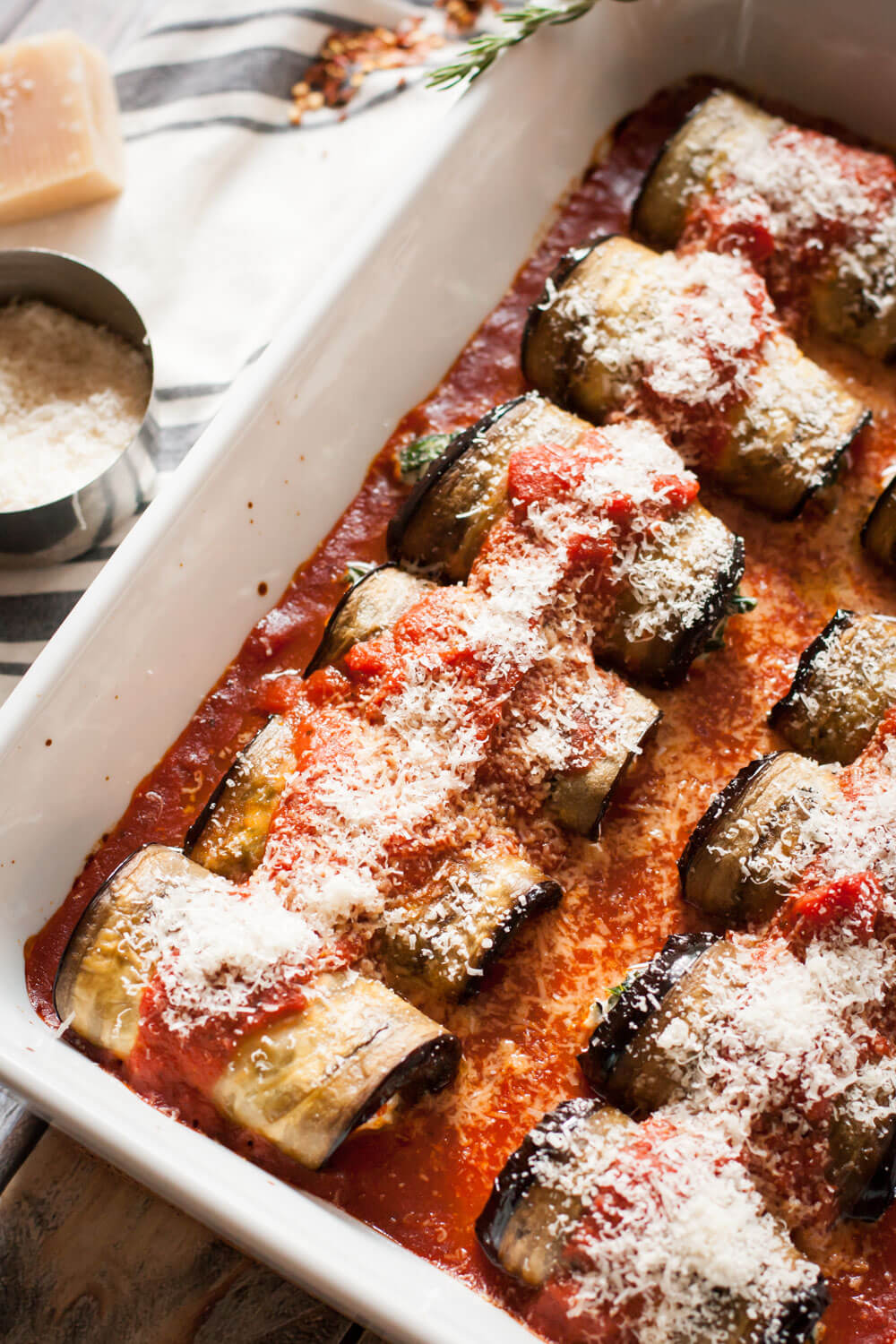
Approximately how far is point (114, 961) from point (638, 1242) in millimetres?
1289

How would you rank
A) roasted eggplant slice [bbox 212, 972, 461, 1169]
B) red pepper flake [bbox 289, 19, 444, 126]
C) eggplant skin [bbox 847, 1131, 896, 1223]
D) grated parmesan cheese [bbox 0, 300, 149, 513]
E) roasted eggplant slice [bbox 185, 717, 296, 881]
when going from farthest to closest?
red pepper flake [bbox 289, 19, 444, 126] < grated parmesan cheese [bbox 0, 300, 149, 513] < roasted eggplant slice [bbox 185, 717, 296, 881] < eggplant skin [bbox 847, 1131, 896, 1223] < roasted eggplant slice [bbox 212, 972, 461, 1169]

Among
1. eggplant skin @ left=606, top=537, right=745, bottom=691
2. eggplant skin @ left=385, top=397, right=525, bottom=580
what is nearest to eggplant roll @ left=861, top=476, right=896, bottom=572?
eggplant skin @ left=606, top=537, right=745, bottom=691

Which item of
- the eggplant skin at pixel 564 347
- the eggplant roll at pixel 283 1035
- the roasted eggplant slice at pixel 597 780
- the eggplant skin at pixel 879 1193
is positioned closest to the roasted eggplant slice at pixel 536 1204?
the eggplant roll at pixel 283 1035

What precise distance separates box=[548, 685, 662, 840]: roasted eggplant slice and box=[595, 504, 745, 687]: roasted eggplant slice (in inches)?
6.9

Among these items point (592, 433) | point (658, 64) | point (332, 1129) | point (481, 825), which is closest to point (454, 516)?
point (592, 433)

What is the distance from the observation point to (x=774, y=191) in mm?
3865

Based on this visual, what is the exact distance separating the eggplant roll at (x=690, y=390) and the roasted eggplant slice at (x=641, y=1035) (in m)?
1.42

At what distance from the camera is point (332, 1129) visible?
2727 millimetres

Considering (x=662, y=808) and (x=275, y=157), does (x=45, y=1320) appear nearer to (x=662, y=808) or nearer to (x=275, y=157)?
(x=662, y=808)

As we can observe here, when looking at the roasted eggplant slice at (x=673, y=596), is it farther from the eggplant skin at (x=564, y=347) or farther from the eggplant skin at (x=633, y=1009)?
the eggplant skin at (x=633, y=1009)

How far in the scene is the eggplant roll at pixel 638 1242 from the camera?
8.61 ft

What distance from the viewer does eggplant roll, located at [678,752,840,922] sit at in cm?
308

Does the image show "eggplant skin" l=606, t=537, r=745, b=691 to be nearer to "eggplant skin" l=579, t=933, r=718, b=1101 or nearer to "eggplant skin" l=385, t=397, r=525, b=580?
"eggplant skin" l=385, t=397, r=525, b=580

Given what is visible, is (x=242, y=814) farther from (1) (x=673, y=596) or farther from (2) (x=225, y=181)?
(2) (x=225, y=181)
